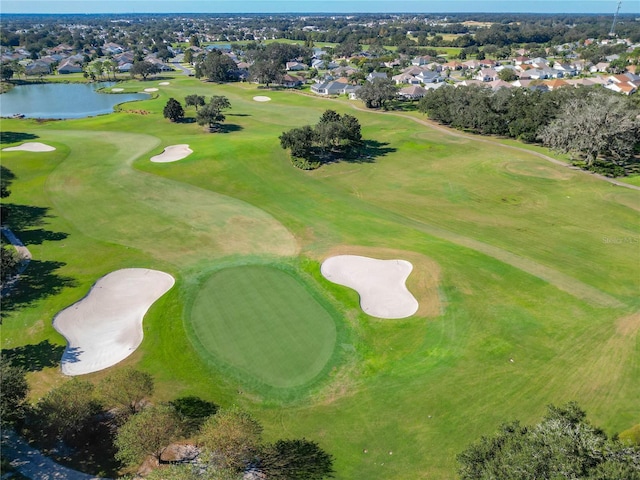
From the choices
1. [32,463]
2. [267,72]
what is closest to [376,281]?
[32,463]

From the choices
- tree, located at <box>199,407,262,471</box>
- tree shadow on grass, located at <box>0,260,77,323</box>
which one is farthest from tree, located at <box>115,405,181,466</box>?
tree shadow on grass, located at <box>0,260,77,323</box>

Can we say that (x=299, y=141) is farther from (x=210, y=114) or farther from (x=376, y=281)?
(x=376, y=281)

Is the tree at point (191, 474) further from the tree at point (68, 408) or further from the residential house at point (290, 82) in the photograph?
the residential house at point (290, 82)

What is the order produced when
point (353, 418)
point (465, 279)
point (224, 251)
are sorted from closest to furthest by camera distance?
point (353, 418) → point (465, 279) → point (224, 251)

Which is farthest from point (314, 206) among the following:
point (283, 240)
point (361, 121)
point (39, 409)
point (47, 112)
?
point (47, 112)

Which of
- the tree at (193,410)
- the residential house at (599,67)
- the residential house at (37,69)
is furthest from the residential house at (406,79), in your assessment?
the tree at (193,410)

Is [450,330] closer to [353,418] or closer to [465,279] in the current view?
[465,279]
